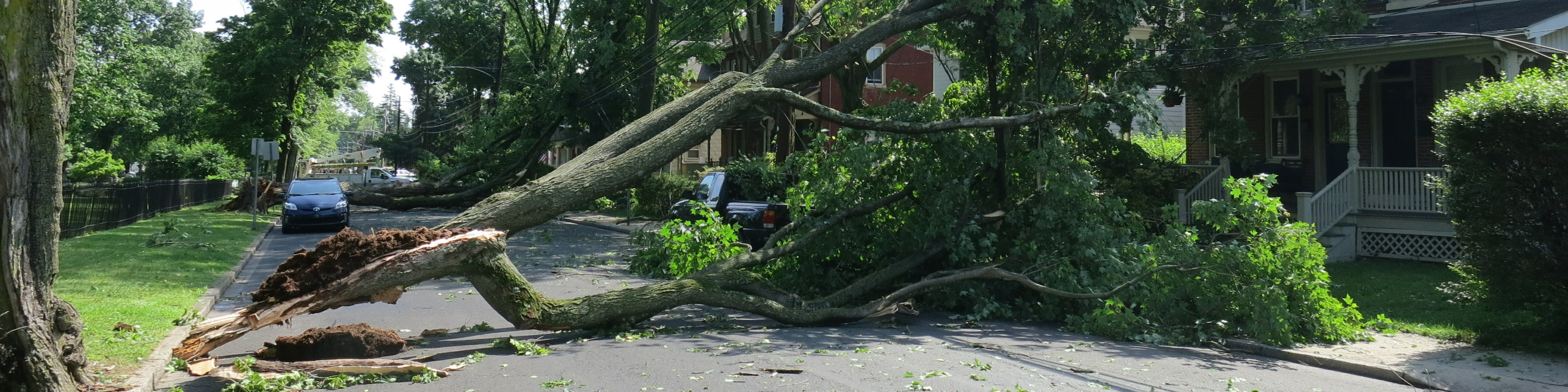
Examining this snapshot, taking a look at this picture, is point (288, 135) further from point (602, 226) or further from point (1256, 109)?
point (1256, 109)

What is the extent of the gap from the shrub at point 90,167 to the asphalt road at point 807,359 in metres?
29.2

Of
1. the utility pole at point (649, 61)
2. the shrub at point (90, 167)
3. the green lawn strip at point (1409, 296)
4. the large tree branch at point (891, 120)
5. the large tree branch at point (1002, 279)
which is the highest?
the utility pole at point (649, 61)

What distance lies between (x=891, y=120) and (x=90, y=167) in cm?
3414

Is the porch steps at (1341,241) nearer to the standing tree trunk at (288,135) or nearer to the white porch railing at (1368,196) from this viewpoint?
the white porch railing at (1368,196)

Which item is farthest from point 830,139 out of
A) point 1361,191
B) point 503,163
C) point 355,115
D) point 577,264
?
point 355,115

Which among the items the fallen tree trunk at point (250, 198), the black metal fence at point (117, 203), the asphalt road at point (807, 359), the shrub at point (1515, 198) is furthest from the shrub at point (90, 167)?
the shrub at point (1515, 198)

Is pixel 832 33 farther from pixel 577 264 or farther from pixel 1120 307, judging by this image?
pixel 1120 307

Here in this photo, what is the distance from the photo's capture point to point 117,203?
23.3 meters

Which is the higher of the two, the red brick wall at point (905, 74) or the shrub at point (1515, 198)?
the red brick wall at point (905, 74)

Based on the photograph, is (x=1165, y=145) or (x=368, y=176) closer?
(x=1165, y=145)

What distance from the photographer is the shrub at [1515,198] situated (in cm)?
780

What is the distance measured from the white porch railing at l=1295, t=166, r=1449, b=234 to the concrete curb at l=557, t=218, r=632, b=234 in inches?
585

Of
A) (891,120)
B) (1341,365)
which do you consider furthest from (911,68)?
(1341,365)

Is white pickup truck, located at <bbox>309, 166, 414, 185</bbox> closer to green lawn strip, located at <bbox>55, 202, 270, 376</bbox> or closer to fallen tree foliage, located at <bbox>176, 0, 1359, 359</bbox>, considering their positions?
green lawn strip, located at <bbox>55, 202, 270, 376</bbox>
